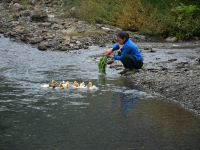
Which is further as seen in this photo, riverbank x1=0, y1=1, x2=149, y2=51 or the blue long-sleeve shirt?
riverbank x1=0, y1=1, x2=149, y2=51

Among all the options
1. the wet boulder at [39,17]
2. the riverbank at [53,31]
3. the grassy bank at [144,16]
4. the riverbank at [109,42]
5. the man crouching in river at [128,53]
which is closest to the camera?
the riverbank at [109,42]

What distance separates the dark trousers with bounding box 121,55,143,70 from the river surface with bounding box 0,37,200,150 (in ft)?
1.69

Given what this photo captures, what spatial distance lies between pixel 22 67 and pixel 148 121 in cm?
845

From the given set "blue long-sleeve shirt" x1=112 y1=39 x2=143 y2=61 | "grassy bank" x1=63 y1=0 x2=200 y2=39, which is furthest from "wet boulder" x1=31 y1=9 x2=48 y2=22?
"blue long-sleeve shirt" x1=112 y1=39 x2=143 y2=61

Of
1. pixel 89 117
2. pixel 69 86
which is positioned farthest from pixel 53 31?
pixel 89 117

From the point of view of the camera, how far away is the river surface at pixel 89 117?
9680 mm

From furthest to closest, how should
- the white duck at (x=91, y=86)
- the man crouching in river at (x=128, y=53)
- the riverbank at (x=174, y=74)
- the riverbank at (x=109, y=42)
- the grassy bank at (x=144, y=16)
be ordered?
the grassy bank at (x=144, y=16) < the man crouching in river at (x=128, y=53) < the white duck at (x=91, y=86) < the riverbank at (x=109, y=42) < the riverbank at (x=174, y=74)

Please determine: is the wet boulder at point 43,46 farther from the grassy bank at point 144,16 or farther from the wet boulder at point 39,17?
the wet boulder at point 39,17

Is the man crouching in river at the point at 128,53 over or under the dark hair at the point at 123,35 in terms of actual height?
under

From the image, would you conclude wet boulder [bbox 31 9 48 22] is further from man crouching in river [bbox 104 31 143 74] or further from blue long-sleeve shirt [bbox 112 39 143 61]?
blue long-sleeve shirt [bbox 112 39 143 61]

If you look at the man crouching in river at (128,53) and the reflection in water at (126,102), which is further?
the man crouching in river at (128,53)

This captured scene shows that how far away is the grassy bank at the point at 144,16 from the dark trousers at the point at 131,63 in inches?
342

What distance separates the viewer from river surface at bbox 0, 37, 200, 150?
31.8 feet

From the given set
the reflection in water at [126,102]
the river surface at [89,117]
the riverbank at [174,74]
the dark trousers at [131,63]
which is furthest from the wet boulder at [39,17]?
the reflection in water at [126,102]
